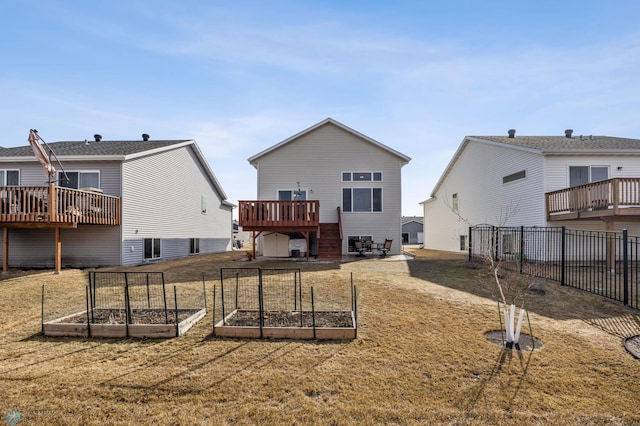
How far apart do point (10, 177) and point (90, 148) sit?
3493mm

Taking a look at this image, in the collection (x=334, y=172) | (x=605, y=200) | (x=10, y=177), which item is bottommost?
(x=605, y=200)

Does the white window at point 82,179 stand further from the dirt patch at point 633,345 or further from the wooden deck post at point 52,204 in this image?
the dirt patch at point 633,345

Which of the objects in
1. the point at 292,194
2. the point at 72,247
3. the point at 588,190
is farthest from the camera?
the point at 292,194

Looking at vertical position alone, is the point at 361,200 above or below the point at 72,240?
above

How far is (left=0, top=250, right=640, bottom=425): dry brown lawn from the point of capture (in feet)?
10.7

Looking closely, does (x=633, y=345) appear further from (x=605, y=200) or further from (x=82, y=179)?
(x=82, y=179)

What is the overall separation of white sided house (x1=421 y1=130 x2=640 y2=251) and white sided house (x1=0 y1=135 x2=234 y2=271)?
1454cm

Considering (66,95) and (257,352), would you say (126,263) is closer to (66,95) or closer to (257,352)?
(66,95)

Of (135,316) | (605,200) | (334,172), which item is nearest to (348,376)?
(135,316)

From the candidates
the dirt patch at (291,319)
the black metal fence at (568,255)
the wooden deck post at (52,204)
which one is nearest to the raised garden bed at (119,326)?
the dirt patch at (291,319)

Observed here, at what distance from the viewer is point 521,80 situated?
12031 mm

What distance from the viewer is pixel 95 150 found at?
604 inches

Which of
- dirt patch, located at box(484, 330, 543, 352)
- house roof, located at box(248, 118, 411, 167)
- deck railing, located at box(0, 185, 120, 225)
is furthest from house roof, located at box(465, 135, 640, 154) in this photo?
deck railing, located at box(0, 185, 120, 225)

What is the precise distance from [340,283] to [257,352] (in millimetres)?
4974
